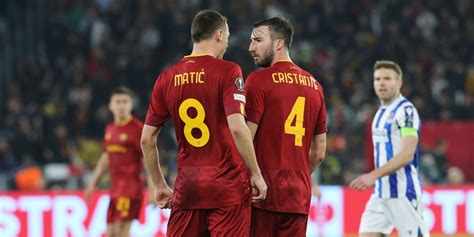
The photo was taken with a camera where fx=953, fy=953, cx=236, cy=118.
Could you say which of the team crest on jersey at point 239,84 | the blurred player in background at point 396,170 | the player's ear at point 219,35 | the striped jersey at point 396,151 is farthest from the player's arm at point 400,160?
the player's ear at point 219,35

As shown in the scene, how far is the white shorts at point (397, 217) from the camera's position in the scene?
8.35m

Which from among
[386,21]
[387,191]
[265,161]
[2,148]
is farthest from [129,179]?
[386,21]

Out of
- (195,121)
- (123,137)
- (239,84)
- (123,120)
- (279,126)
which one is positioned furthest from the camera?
(123,120)

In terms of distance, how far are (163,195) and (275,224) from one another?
812mm

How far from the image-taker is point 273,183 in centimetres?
662

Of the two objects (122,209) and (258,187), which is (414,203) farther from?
(122,209)

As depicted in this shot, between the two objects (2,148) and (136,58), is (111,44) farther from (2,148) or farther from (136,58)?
(2,148)

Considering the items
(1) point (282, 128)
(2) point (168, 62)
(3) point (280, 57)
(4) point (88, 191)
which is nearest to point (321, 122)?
(1) point (282, 128)

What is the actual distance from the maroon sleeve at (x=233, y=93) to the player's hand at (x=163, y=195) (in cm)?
81

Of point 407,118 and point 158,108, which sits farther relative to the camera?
point 407,118

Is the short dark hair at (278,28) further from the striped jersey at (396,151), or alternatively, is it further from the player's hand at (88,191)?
the player's hand at (88,191)

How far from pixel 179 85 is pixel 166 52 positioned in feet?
50.4

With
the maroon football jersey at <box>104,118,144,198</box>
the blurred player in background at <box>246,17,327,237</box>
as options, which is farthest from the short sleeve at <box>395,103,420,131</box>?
the maroon football jersey at <box>104,118,144,198</box>

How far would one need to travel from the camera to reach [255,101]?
21.6 feet
